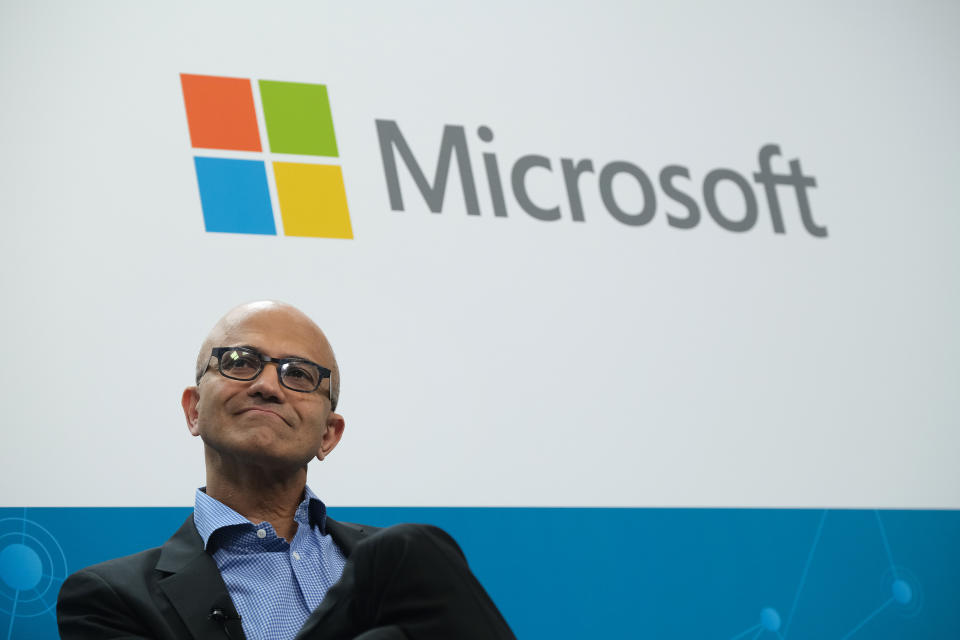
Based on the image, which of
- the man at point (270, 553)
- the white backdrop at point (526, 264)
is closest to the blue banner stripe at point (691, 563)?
the white backdrop at point (526, 264)

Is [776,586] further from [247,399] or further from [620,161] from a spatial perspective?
[247,399]

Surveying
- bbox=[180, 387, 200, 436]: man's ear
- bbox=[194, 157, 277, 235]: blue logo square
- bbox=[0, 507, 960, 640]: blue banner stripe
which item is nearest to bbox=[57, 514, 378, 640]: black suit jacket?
bbox=[180, 387, 200, 436]: man's ear

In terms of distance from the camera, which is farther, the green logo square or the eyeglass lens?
the green logo square

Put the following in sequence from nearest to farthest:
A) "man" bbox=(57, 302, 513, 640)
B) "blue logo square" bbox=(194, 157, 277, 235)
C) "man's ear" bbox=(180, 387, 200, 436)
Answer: "man" bbox=(57, 302, 513, 640) → "man's ear" bbox=(180, 387, 200, 436) → "blue logo square" bbox=(194, 157, 277, 235)

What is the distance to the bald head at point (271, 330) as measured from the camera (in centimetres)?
184

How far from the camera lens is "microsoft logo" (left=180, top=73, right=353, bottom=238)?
8.11ft

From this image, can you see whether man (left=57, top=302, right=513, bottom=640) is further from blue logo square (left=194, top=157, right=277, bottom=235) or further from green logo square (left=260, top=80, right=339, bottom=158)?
green logo square (left=260, top=80, right=339, bottom=158)

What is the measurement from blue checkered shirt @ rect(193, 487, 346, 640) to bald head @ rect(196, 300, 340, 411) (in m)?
0.28

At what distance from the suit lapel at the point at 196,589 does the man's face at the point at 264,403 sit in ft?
0.62

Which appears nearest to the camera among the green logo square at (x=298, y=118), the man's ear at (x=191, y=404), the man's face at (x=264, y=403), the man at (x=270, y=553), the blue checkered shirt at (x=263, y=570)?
the man at (x=270, y=553)

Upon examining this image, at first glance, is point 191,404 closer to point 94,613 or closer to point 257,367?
point 257,367

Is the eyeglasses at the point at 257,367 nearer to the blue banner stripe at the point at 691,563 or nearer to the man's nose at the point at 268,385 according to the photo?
the man's nose at the point at 268,385

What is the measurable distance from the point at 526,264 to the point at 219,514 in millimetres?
1260

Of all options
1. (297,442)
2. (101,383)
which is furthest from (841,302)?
(101,383)
